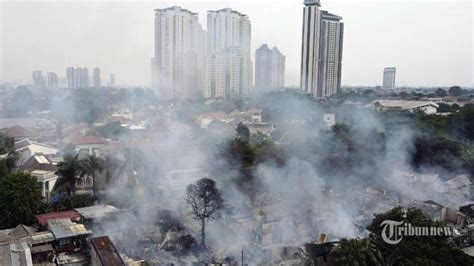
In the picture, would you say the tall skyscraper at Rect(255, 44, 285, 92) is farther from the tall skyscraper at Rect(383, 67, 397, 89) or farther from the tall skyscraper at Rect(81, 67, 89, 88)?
the tall skyscraper at Rect(383, 67, 397, 89)

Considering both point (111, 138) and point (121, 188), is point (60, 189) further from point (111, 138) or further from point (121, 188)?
point (111, 138)

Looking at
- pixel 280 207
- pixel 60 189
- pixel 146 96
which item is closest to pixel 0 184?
pixel 60 189

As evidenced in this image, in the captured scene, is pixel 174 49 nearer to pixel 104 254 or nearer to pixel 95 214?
pixel 95 214

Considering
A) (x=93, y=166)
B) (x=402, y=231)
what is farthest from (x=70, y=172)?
(x=402, y=231)

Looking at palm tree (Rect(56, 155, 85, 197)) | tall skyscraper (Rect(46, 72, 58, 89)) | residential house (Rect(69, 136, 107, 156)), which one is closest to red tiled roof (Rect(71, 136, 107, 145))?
residential house (Rect(69, 136, 107, 156))

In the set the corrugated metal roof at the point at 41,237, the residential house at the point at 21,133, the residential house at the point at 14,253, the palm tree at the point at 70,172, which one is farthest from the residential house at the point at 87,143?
the residential house at the point at 14,253
